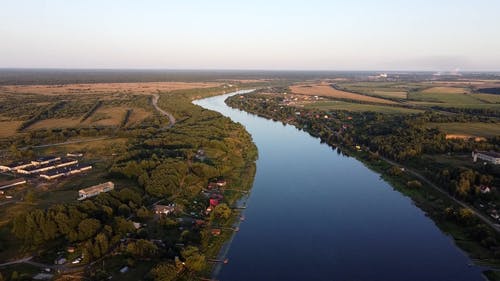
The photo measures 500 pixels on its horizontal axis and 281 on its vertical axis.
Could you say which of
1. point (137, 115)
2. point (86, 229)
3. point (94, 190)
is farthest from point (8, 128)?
point (86, 229)

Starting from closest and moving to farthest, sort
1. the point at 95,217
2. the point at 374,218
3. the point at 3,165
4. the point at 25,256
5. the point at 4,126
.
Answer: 1. the point at 25,256
2. the point at 95,217
3. the point at 374,218
4. the point at 3,165
5. the point at 4,126

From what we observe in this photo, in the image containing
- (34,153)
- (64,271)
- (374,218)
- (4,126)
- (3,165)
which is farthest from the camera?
(4,126)

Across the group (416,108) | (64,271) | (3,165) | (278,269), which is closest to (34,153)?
(3,165)

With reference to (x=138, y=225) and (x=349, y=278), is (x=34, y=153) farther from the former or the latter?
(x=349, y=278)

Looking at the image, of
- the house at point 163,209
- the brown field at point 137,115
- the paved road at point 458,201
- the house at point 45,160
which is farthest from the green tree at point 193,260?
the brown field at point 137,115

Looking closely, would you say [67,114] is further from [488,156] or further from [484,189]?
[484,189]

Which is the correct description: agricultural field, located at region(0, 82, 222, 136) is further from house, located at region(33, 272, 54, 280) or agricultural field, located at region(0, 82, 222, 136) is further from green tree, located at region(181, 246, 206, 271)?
green tree, located at region(181, 246, 206, 271)
